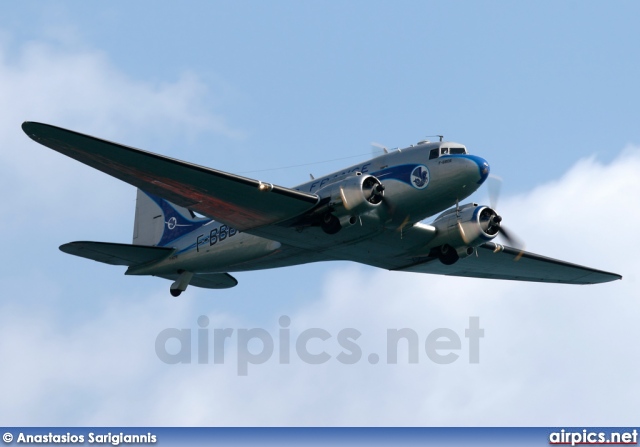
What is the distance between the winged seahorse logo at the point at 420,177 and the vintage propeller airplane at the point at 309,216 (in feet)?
0.14

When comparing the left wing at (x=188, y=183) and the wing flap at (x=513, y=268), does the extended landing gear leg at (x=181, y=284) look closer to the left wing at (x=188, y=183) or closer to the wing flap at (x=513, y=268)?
the left wing at (x=188, y=183)

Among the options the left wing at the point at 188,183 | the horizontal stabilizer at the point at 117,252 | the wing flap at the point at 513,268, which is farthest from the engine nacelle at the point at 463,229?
the horizontal stabilizer at the point at 117,252

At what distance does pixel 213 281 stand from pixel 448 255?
1002 cm

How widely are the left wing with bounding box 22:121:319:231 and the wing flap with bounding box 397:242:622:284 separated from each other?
7.78 metres

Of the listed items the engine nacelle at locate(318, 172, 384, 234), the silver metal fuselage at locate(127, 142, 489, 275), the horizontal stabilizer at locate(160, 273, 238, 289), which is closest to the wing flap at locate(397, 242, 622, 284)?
the silver metal fuselage at locate(127, 142, 489, 275)

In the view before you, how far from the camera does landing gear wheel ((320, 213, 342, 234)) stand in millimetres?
32281

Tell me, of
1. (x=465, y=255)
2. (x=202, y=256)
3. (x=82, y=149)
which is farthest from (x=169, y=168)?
(x=465, y=255)

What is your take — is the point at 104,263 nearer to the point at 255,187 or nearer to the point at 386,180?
the point at 255,187

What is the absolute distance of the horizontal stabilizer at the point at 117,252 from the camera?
36.1 meters

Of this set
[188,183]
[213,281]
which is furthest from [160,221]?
[188,183]

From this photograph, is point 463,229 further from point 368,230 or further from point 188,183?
point 188,183

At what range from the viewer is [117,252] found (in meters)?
37.5

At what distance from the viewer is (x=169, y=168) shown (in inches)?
1234

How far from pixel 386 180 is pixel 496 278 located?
1129cm
